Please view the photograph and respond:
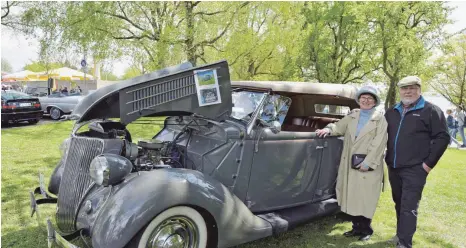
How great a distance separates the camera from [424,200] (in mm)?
6039

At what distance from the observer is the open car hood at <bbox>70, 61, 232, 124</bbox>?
3.06 meters

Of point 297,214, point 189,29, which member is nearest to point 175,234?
point 297,214

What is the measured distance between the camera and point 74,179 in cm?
328

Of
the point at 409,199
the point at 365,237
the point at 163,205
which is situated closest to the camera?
the point at 163,205

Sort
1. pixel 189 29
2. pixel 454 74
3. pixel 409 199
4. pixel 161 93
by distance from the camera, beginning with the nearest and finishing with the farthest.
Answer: pixel 161 93, pixel 409 199, pixel 189 29, pixel 454 74

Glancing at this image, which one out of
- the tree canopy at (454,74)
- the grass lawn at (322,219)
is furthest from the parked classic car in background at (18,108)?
the tree canopy at (454,74)

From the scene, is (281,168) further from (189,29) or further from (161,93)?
(189,29)

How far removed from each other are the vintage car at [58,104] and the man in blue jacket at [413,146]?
15.6 m

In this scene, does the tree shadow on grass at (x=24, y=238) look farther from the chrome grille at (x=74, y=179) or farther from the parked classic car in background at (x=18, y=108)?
the parked classic car in background at (x=18, y=108)

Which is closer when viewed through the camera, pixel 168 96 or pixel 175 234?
pixel 175 234

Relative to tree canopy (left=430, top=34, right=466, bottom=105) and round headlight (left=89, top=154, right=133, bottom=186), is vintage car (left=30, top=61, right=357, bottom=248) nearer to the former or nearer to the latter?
round headlight (left=89, top=154, right=133, bottom=186)

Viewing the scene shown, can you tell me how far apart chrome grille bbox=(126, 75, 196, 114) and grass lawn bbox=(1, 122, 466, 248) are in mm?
1601

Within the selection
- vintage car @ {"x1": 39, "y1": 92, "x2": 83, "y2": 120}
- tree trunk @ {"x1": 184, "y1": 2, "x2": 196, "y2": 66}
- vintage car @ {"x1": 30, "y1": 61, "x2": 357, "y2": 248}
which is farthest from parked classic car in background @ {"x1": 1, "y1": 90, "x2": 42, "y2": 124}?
vintage car @ {"x1": 30, "y1": 61, "x2": 357, "y2": 248}

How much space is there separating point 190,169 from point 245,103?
3.69 feet
